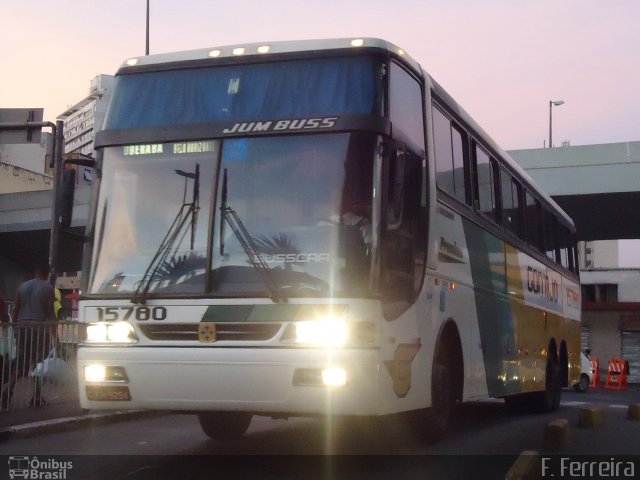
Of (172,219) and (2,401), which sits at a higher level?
(172,219)

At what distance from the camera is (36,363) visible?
40.7 ft

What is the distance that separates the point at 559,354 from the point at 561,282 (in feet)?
4.86

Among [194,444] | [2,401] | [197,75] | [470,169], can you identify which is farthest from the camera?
[2,401]

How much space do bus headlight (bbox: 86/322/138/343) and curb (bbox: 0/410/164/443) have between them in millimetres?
2966

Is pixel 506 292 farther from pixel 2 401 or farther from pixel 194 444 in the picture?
pixel 2 401

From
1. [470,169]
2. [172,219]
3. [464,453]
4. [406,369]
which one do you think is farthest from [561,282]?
[172,219]

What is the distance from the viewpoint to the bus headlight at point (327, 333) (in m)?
7.16

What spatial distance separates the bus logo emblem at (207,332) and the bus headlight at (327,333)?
73 centimetres

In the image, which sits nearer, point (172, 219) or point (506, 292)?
point (172, 219)

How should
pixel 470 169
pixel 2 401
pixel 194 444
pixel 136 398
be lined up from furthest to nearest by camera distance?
pixel 2 401 < pixel 470 169 < pixel 194 444 < pixel 136 398

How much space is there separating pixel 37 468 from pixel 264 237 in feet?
9.31

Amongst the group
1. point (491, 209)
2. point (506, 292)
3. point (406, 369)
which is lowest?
point (406, 369)

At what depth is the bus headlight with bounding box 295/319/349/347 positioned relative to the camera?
7.16 m

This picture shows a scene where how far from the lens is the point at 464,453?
899 centimetres
